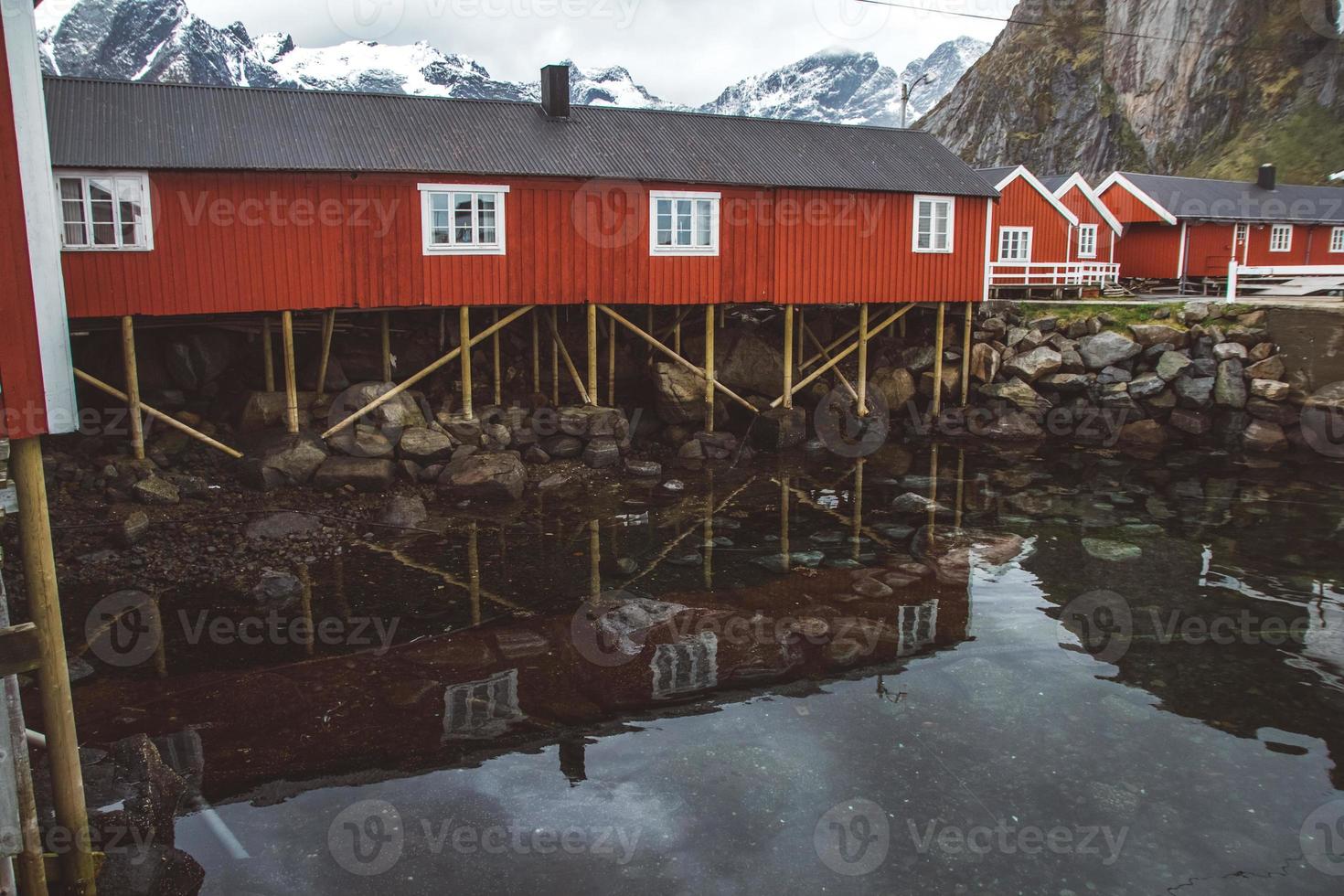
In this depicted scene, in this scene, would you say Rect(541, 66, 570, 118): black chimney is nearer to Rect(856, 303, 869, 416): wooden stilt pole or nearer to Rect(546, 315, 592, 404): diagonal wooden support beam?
Rect(546, 315, 592, 404): diagonal wooden support beam

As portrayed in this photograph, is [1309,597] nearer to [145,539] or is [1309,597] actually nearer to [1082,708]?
[1082,708]

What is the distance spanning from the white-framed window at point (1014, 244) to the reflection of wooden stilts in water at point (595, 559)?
20.6 meters

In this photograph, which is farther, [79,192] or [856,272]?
[856,272]

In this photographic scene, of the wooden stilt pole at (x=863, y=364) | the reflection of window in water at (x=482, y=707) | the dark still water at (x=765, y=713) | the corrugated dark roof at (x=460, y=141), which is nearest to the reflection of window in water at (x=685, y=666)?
the dark still water at (x=765, y=713)

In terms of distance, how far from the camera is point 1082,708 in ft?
32.3

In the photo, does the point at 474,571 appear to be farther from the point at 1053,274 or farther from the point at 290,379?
the point at 1053,274

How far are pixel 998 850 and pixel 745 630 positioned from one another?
453 cm

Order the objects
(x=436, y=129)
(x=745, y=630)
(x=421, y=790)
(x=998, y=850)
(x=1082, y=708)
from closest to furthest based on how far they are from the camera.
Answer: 1. (x=998, y=850)
2. (x=421, y=790)
3. (x=1082, y=708)
4. (x=745, y=630)
5. (x=436, y=129)

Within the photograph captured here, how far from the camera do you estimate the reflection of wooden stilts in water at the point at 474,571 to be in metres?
12.3

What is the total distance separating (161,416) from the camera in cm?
1644

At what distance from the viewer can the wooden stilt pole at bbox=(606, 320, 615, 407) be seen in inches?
861

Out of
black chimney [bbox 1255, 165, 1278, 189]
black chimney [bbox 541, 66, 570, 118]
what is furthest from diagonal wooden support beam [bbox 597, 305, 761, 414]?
black chimney [bbox 1255, 165, 1278, 189]

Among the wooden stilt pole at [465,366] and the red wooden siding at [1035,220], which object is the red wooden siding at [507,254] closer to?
the wooden stilt pole at [465,366]

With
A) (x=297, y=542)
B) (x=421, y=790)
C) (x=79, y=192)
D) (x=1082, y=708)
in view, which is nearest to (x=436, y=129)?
(x=79, y=192)
